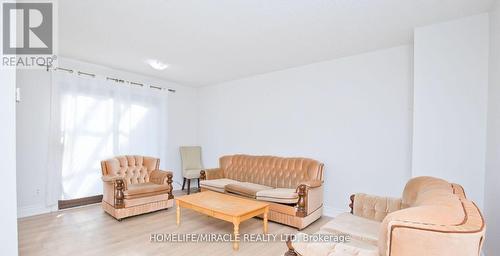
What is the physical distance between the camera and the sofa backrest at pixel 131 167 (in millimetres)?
3838

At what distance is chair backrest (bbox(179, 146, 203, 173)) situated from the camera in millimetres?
5379

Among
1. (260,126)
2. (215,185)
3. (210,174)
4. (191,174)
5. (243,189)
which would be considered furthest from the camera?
(191,174)

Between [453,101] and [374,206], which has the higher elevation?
[453,101]

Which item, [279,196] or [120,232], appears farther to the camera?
[279,196]

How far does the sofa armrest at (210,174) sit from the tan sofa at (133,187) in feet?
2.07

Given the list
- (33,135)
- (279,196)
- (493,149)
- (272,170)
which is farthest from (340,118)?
(33,135)

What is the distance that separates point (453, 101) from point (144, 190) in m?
4.09

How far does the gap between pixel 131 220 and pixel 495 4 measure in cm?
479

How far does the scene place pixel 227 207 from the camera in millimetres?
2887

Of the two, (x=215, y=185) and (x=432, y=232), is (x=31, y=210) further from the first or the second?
(x=432, y=232)

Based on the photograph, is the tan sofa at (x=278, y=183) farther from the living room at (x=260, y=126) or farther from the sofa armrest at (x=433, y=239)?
the sofa armrest at (x=433, y=239)

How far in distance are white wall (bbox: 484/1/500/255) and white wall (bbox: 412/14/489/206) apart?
0.12m

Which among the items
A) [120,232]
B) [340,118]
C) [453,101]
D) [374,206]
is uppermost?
[453,101]

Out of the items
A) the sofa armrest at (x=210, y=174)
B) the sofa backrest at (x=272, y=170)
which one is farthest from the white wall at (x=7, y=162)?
the sofa backrest at (x=272, y=170)
